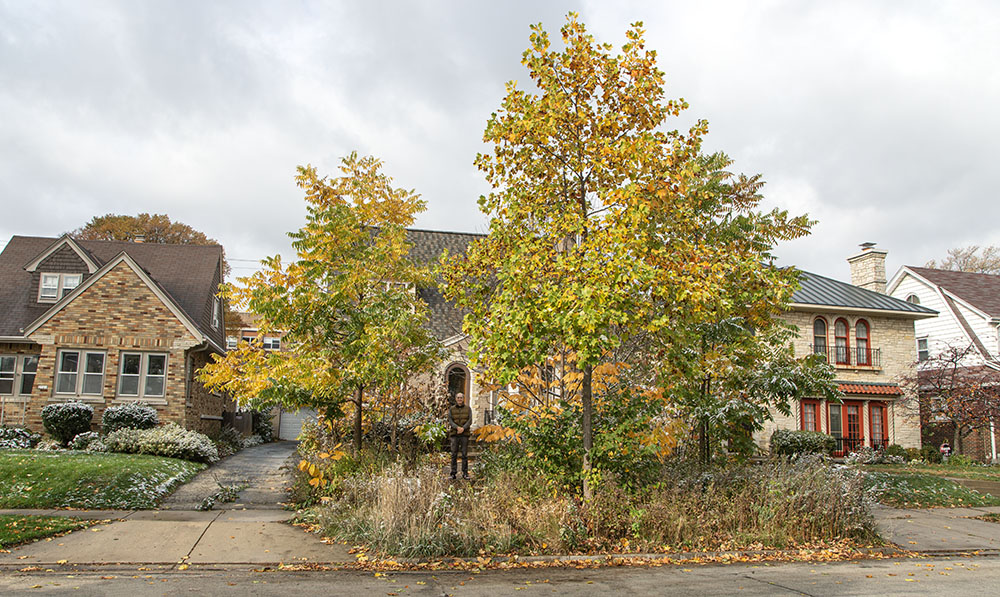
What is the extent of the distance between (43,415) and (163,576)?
1354 cm

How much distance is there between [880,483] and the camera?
14523 mm

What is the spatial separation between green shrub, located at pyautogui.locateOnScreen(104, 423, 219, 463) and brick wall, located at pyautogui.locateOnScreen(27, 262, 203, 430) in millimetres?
2879

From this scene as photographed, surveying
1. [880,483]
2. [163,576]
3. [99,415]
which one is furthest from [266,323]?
[880,483]

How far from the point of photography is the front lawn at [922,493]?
13570 millimetres

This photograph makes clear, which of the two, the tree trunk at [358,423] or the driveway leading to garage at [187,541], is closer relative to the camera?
the driveway leading to garage at [187,541]

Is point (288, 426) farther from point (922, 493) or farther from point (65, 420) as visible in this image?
point (922, 493)

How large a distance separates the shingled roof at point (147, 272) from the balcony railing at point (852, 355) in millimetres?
21508

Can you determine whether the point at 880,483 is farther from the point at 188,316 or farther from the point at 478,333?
the point at 188,316


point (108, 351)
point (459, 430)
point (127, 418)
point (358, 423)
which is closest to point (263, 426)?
point (108, 351)

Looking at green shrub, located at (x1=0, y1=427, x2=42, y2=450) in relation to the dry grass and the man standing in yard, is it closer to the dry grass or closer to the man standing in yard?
the dry grass

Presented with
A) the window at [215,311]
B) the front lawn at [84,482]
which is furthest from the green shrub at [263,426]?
the front lawn at [84,482]

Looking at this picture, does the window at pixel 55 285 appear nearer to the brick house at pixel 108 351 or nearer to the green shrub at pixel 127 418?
the brick house at pixel 108 351

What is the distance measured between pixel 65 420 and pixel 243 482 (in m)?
7.43

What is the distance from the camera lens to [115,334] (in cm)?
1958
